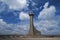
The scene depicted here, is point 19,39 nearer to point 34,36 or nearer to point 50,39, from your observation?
point 34,36

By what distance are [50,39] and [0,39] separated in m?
3.21

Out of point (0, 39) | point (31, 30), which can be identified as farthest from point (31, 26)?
point (0, 39)

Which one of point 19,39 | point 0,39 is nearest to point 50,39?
point 19,39

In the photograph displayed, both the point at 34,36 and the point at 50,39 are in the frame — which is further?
the point at 50,39

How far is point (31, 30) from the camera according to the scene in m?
10.5

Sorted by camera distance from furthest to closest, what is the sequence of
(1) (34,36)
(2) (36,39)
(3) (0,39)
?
(2) (36,39), (1) (34,36), (3) (0,39)

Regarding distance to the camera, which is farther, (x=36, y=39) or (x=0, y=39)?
(x=36, y=39)

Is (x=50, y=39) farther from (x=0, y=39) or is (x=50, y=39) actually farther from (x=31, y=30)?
(x=0, y=39)

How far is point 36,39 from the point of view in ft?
33.8

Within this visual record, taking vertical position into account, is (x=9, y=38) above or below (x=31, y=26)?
below

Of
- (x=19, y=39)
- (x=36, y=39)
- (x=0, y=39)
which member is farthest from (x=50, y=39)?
(x=0, y=39)

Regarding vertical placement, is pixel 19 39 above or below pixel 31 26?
below

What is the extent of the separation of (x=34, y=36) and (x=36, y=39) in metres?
0.72

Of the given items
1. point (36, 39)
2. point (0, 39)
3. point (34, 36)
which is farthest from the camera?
point (36, 39)
